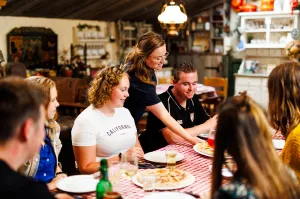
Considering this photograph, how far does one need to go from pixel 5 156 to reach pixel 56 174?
1.16m

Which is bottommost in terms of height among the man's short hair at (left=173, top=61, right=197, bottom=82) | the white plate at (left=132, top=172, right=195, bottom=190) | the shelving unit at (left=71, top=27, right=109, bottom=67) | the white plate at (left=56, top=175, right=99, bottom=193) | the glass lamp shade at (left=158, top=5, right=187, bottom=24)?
the white plate at (left=132, top=172, right=195, bottom=190)

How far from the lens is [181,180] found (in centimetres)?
209

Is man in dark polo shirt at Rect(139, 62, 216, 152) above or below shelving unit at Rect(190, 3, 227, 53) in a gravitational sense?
below

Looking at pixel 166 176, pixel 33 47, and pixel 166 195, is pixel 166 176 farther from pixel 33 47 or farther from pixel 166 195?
pixel 33 47

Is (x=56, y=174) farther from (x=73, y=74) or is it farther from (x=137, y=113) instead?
(x=73, y=74)

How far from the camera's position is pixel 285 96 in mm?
2152

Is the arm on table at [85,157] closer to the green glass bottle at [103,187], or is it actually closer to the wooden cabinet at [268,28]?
the green glass bottle at [103,187]

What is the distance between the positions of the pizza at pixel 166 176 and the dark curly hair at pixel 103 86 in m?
0.66

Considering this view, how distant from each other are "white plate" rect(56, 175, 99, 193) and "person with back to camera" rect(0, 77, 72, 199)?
1.94 ft

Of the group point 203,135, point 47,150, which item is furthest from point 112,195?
point 203,135

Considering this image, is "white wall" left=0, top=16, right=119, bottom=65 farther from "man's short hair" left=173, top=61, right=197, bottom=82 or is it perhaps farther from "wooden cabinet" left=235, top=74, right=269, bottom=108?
"man's short hair" left=173, top=61, right=197, bottom=82

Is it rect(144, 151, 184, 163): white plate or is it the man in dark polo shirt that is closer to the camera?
rect(144, 151, 184, 163): white plate

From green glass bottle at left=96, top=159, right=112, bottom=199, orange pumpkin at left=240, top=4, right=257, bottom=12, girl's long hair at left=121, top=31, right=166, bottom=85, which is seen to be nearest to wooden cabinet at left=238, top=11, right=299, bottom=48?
orange pumpkin at left=240, top=4, right=257, bottom=12

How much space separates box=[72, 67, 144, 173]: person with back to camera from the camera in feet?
8.29
